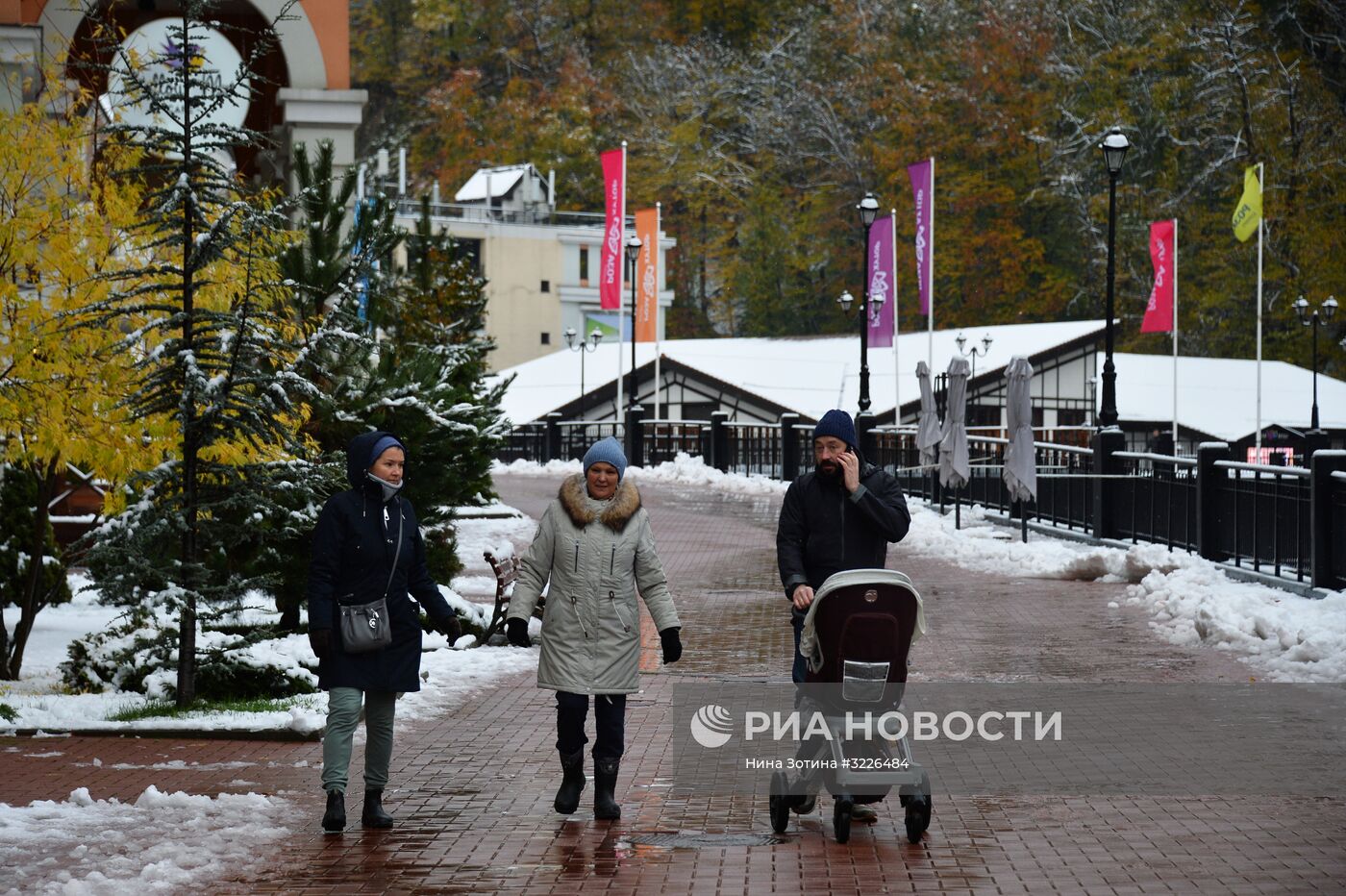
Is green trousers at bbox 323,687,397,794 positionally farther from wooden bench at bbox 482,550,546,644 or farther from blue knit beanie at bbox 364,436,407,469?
wooden bench at bbox 482,550,546,644

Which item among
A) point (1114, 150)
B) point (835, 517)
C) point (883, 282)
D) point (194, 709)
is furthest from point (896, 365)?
point (835, 517)

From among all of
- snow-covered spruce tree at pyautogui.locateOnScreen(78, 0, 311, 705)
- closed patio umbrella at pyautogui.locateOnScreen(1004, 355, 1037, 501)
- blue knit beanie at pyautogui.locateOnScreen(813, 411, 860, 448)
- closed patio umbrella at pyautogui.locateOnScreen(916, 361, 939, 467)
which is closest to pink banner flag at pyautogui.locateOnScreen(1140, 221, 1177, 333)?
closed patio umbrella at pyautogui.locateOnScreen(916, 361, 939, 467)

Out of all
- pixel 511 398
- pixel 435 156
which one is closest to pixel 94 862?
pixel 511 398

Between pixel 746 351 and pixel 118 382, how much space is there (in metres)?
49.5

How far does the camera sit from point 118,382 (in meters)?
12.8

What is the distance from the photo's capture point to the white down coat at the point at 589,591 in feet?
26.3

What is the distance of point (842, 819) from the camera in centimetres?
766

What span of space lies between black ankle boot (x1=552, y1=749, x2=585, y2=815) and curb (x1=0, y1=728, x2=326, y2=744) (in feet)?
8.56

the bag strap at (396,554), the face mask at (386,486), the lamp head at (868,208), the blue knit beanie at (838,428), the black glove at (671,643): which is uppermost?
the lamp head at (868,208)

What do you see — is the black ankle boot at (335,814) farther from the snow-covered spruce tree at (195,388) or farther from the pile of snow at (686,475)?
the pile of snow at (686,475)

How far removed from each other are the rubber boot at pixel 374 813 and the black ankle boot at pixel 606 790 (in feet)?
3.06

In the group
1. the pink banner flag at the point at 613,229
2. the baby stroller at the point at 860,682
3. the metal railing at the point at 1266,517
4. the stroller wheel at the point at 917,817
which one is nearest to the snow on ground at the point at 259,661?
the baby stroller at the point at 860,682

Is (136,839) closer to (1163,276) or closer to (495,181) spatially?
(1163,276)

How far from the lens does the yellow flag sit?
1768 inches
